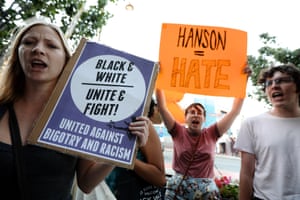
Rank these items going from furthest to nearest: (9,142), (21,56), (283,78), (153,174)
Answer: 1. (283,78)
2. (153,174)
3. (21,56)
4. (9,142)

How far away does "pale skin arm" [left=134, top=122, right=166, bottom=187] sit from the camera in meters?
1.11

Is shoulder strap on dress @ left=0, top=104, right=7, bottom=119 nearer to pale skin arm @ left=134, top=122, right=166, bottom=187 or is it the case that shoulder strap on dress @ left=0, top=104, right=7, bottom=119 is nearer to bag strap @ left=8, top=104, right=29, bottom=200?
bag strap @ left=8, top=104, right=29, bottom=200

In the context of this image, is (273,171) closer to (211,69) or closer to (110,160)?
(211,69)

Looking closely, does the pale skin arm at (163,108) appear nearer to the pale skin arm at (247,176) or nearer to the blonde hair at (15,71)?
the pale skin arm at (247,176)

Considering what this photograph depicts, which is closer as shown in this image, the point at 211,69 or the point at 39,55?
the point at 39,55

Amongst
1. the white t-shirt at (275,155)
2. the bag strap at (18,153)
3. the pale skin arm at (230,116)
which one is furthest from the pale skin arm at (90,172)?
the pale skin arm at (230,116)

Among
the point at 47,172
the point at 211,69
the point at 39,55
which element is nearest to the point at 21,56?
the point at 39,55

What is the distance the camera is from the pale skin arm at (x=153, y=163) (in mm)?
1112

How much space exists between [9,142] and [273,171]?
121 centimetres

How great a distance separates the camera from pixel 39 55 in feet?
2.71

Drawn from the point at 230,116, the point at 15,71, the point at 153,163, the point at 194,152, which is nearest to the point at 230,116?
the point at 230,116

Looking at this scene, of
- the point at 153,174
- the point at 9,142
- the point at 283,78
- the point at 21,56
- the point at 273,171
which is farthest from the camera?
the point at 283,78

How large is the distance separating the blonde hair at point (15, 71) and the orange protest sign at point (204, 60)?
86 centimetres

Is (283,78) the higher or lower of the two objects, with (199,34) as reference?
lower
